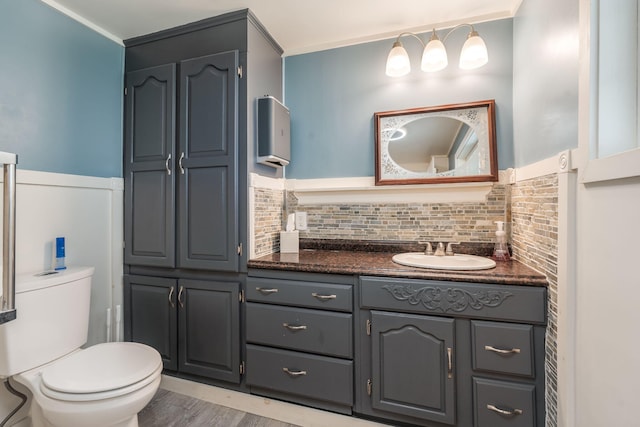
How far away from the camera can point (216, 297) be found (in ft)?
5.65

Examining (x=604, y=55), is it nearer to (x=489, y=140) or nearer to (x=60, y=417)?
(x=489, y=140)

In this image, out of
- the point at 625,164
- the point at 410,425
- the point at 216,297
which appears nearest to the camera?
the point at 625,164

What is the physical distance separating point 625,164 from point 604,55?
1.36ft

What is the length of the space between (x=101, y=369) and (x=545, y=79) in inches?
93.3

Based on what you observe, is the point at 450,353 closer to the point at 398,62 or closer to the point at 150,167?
the point at 398,62

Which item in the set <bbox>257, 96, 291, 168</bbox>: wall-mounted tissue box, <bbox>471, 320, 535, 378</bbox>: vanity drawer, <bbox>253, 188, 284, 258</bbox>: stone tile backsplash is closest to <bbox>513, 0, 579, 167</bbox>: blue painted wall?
<bbox>471, 320, 535, 378</bbox>: vanity drawer

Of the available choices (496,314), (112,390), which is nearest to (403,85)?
(496,314)

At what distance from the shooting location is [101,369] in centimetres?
129

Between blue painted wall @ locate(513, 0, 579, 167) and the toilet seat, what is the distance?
197 centimetres

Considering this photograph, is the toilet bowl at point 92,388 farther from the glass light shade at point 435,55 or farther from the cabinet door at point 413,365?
the glass light shade at point 435,55

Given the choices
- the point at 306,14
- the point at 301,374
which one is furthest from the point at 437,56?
the point at 301,374

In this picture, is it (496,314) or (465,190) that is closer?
(496,314)

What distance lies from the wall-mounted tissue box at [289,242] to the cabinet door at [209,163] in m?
0.36

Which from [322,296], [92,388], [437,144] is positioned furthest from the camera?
[437,144]
